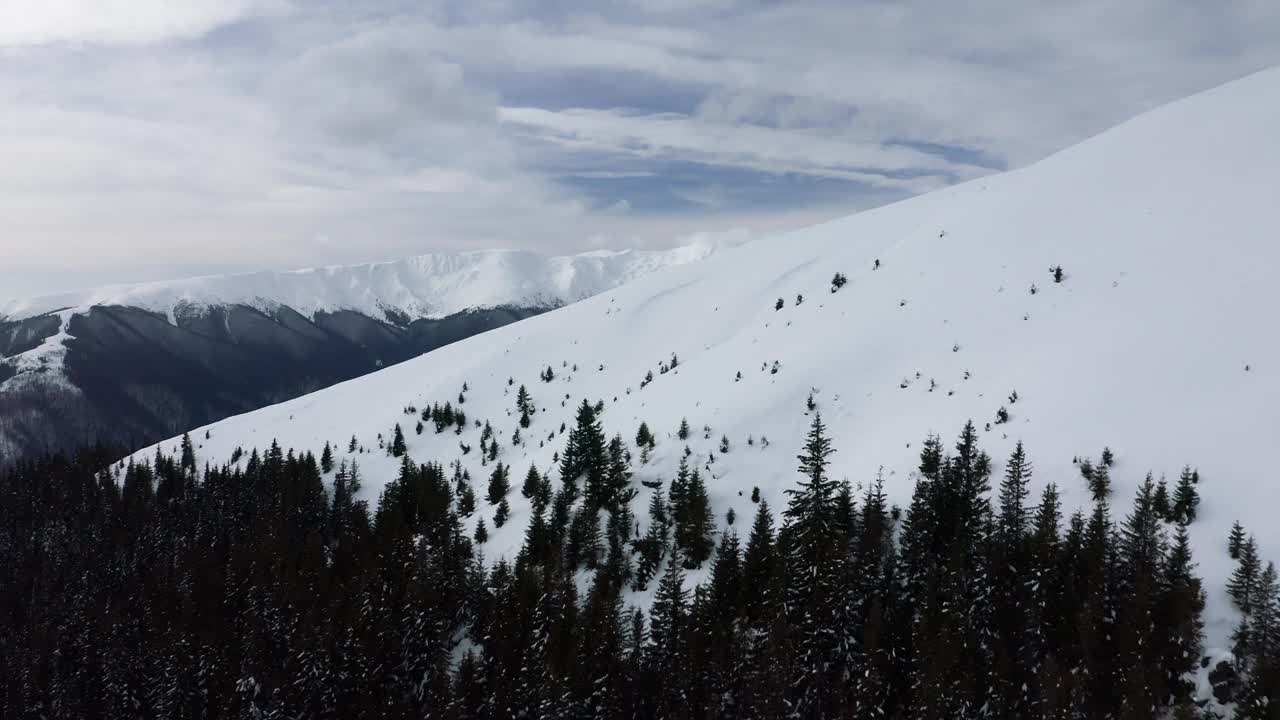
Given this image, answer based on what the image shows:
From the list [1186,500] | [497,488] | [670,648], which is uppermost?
[1186,500]

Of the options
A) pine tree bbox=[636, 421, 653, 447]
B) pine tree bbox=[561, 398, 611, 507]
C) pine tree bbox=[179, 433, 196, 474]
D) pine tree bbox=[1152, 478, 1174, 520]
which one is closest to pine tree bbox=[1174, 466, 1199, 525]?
pine tree bbox=[1152, 478, 1174, 520]

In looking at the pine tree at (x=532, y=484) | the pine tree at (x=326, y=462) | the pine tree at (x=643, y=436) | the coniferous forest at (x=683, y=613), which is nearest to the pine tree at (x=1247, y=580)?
the coniferous forest at (x=683, y=613)

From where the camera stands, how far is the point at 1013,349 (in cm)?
5938

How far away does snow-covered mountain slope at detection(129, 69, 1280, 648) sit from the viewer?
44875mm

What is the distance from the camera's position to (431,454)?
100000mm

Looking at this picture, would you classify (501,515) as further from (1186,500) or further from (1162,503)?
(1186,500)

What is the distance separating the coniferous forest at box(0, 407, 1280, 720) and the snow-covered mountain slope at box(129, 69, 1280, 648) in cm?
325

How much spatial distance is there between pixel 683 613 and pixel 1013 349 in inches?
1574

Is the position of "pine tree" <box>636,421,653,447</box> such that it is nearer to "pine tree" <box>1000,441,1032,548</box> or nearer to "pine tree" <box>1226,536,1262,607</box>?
"pine tree" <box>1000,441,1032,548</box>

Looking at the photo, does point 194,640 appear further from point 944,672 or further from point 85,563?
point 944,672

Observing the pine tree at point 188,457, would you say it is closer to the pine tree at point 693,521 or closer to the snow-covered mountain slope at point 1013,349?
the snow-covered mountain slope at point 1013,349

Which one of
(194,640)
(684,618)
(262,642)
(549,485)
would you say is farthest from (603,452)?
(194,640)

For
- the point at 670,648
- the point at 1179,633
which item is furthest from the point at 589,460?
the point at 1179,633

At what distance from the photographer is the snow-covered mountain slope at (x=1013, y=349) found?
4488cm
